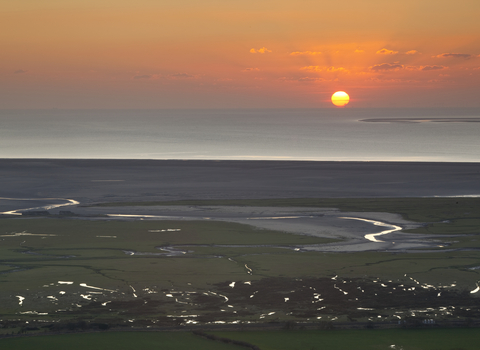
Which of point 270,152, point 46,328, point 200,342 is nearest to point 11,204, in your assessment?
point 46,328

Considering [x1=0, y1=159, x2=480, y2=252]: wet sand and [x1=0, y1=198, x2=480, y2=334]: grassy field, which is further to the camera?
[x1=0, y1=159, x2=480, y2=252]: wet sand

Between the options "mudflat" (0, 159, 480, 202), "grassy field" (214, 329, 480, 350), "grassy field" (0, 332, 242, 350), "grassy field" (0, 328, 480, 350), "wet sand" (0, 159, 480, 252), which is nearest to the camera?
"grassy field" (0, 332, 242, 350)

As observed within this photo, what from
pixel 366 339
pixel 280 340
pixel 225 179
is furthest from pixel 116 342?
pixel 225 179

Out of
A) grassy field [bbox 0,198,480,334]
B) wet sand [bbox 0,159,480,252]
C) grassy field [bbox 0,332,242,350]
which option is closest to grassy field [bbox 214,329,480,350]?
grassy field [bbox 0,332,242,350]

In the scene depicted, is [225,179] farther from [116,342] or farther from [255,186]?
[116,342]

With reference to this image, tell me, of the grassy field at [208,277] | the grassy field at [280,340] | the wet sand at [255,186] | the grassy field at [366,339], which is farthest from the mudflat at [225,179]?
the grassy field at [366,339]

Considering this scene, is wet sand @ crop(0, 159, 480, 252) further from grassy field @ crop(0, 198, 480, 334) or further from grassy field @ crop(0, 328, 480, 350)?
grassy field @ crop(0, 328, 480, 350)

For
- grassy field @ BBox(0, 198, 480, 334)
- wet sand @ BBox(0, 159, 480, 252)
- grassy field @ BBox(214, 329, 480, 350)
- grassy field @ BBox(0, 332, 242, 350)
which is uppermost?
wet sand @ BBox(0, 159, 480, 252)

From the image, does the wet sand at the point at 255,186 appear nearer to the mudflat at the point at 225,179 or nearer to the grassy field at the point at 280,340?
the mudflat at the point at 225,179
